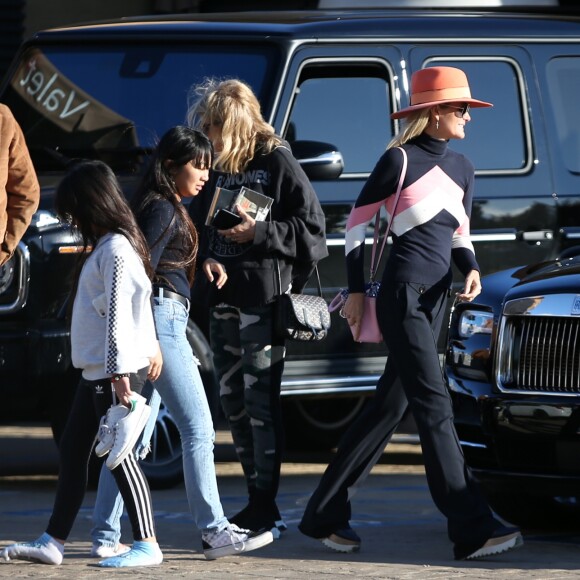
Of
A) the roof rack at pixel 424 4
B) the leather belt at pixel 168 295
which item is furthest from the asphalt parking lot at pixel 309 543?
the roof rack at pixel 424 4

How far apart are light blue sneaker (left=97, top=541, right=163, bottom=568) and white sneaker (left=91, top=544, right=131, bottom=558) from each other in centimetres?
11

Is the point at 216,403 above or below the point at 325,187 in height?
below

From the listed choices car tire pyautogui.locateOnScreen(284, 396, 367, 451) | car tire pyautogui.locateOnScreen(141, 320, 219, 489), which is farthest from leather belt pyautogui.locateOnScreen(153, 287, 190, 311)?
car tire pyautogui.locateOnScreen(284, 396, 367, 451)

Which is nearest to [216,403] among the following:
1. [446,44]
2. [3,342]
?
[3,342]

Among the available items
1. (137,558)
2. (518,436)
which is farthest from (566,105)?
(137,558)

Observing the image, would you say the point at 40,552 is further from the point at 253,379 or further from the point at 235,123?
the point at 235,123

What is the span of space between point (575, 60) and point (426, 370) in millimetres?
3245

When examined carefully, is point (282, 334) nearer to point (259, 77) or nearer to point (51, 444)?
point (259, 77)

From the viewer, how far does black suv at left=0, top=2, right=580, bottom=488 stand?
8188mm

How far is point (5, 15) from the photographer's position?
45.1ft

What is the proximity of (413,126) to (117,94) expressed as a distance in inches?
93.8

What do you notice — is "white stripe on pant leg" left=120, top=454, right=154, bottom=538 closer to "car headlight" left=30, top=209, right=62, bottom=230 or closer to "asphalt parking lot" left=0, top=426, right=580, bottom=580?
"asphalt parking lot" left=0, top=426, right=580, bottom=580

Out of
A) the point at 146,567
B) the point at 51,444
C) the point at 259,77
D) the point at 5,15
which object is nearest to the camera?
the point at 146,567

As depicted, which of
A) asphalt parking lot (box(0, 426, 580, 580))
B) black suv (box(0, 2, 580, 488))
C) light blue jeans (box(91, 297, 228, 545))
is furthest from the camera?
black suv (box(0, 2, 580, 488))
